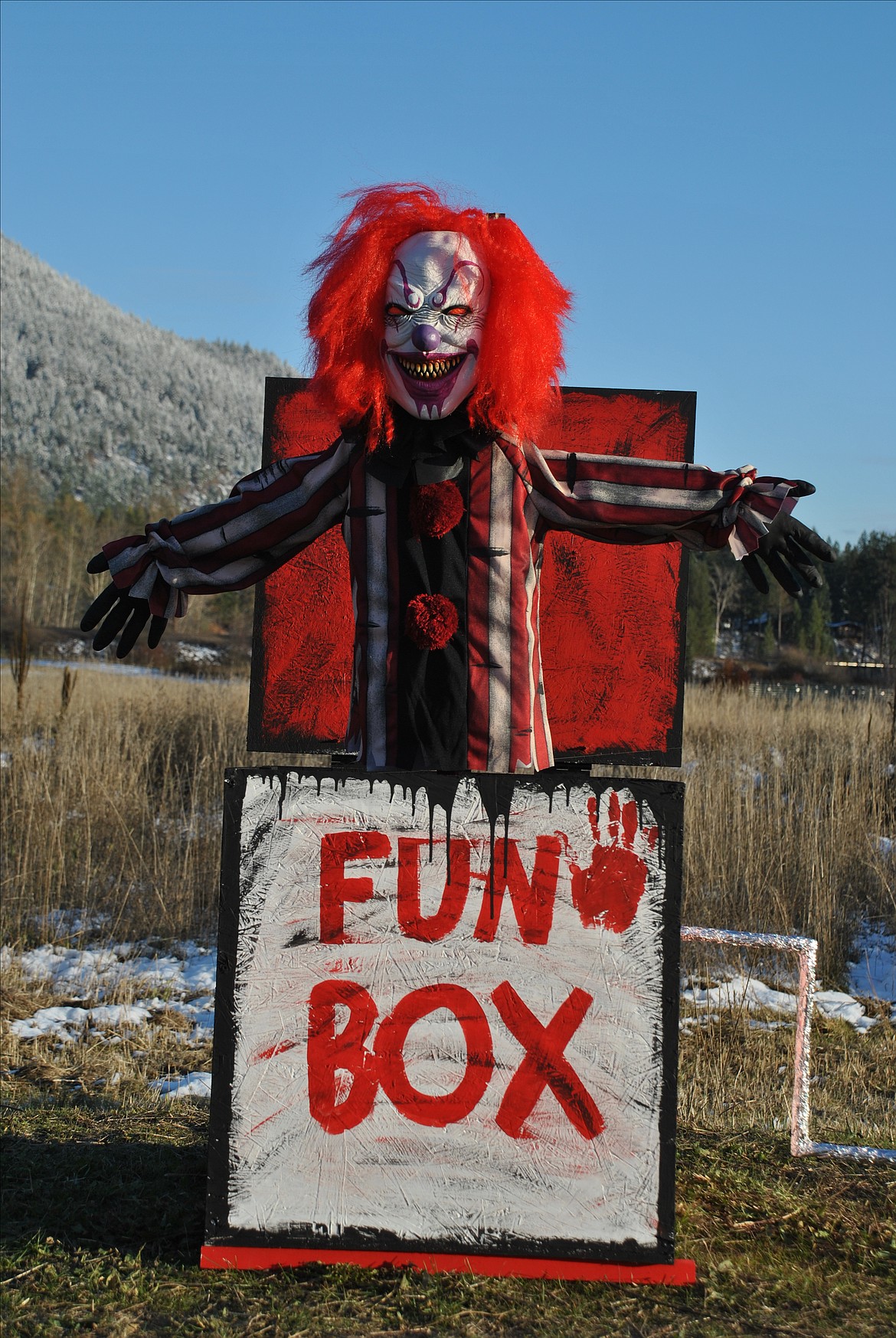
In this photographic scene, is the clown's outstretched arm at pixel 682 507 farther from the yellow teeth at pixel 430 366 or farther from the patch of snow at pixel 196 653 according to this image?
the patch of snow at pixel 196 653

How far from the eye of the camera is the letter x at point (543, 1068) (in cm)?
185

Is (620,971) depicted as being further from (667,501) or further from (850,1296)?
(667,501)

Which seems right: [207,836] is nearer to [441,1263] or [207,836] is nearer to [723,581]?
[441,1263]

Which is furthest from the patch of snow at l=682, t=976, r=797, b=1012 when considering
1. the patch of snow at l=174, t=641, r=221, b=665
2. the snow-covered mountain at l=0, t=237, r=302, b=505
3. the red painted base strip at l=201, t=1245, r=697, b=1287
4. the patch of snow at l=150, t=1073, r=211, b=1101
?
the snow-covered mountain at l=0, t=237, r=302, b=505

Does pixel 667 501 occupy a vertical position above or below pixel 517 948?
above

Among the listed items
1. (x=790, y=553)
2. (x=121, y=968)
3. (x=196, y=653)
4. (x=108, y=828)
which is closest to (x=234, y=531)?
(x=790, y=553)

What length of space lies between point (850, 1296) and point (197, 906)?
3.81 m

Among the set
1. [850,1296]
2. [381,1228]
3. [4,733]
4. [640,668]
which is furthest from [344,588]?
[4,733]

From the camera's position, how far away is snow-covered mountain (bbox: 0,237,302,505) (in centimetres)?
8812

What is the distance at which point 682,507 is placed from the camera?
224 centimetres

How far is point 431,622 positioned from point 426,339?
0.54m

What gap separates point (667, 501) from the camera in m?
2.25

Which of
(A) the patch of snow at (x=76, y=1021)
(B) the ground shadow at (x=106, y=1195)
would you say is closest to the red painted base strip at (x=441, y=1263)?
(B) the ground shadow at (x=106, y=1195)

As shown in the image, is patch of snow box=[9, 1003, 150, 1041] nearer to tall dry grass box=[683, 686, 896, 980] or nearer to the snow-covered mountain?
tall dry grass box=[683, 686, 896, 980]
